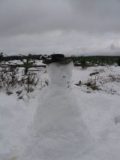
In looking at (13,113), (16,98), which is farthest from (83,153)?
(16,98)

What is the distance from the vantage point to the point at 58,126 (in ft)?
11.1

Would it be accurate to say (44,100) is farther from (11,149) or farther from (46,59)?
(11,149)

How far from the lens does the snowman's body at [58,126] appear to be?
3.31m

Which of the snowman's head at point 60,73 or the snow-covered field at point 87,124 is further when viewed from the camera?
the snow-covered field at point 87,124

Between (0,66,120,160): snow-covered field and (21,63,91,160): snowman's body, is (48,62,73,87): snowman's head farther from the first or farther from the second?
(0,66,120,160): snow-covered field

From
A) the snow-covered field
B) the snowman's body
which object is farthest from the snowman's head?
the snow-covered field

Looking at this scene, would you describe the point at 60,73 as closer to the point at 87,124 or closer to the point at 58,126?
the point at 58,126

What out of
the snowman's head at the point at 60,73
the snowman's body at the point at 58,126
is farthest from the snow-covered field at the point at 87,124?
the snowman's head at the point at 60,73

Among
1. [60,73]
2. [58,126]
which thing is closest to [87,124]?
[58,126]

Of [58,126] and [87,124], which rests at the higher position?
[58,126]

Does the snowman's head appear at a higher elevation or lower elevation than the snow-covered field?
higher

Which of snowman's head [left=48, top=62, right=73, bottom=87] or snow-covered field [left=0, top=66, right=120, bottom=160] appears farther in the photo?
snow-covered field [left=0, top=66, right=120, bottom=160]

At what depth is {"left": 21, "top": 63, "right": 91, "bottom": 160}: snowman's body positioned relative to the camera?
10.9ft

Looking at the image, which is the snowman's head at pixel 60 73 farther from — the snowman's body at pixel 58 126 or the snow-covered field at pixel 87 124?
the snow-covered field at pixel 87 124
